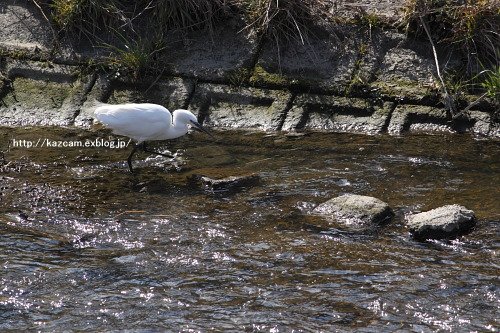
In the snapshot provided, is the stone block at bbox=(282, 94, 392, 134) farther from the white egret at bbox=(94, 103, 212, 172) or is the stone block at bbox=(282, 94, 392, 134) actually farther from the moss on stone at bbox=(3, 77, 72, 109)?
the moss on stone at bbox=(3, 77, 72, 109)

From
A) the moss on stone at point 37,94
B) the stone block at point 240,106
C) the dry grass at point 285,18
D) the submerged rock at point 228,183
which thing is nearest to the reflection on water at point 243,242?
the submerged rock at point 228,183

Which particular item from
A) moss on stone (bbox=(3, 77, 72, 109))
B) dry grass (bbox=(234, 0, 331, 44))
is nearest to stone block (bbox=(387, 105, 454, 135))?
dry grass (bbox=(234, 0, 331, 44))

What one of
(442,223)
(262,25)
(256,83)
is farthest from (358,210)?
(262,25)

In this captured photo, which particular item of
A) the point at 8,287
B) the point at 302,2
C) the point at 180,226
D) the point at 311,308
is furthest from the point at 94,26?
the point at 311,308

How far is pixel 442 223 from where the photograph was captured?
5.21 meters

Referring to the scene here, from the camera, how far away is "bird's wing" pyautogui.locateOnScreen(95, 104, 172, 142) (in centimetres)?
663

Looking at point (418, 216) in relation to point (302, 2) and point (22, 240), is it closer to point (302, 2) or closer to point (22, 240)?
point (22, 240)

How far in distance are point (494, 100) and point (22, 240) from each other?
154 inches

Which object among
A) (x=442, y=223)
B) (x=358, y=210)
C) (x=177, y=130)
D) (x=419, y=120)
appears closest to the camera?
(x=442, y=223)

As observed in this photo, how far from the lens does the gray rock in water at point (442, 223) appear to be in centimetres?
521

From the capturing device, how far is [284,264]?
4945 millimetres

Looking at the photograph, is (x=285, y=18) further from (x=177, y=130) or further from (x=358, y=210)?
(x=358, y=210)

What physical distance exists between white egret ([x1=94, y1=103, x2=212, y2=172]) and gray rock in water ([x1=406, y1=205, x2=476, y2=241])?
7.16 feet

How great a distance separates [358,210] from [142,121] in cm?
195
